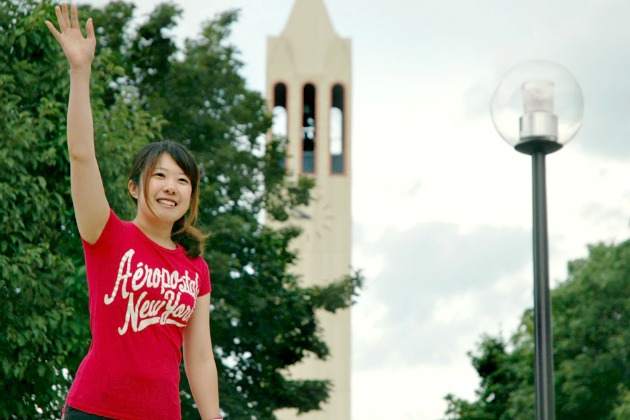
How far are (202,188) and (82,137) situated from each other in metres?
19.1

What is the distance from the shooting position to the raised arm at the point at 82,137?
3.44 meters

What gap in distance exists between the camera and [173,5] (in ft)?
83.5

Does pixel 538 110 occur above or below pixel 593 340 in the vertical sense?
below

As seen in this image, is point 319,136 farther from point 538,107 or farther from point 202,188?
point 538,107

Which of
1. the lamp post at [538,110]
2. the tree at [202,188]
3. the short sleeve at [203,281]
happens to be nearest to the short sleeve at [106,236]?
the short sleeve at [203,281]

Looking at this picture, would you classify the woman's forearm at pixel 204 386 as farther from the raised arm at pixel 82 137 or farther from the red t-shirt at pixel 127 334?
the raised arm at pixel 82 137

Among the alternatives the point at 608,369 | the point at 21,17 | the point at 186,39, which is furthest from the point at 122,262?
the point at 608,369

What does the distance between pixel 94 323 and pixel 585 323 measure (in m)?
28.1

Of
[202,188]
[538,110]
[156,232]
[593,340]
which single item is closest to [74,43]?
[156,232]

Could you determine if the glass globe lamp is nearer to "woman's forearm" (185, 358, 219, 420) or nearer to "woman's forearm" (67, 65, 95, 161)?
"woman's forearm" (185, 358, 219, 420)

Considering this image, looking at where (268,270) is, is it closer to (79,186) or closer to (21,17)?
(21,17)

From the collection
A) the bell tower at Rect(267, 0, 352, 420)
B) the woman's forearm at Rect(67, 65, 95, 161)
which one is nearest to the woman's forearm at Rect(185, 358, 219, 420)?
the woman's forearm at Rect(67, 65, 95, 161)

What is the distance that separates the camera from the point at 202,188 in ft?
73.7

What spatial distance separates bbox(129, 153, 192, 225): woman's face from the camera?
3691 millimetres
